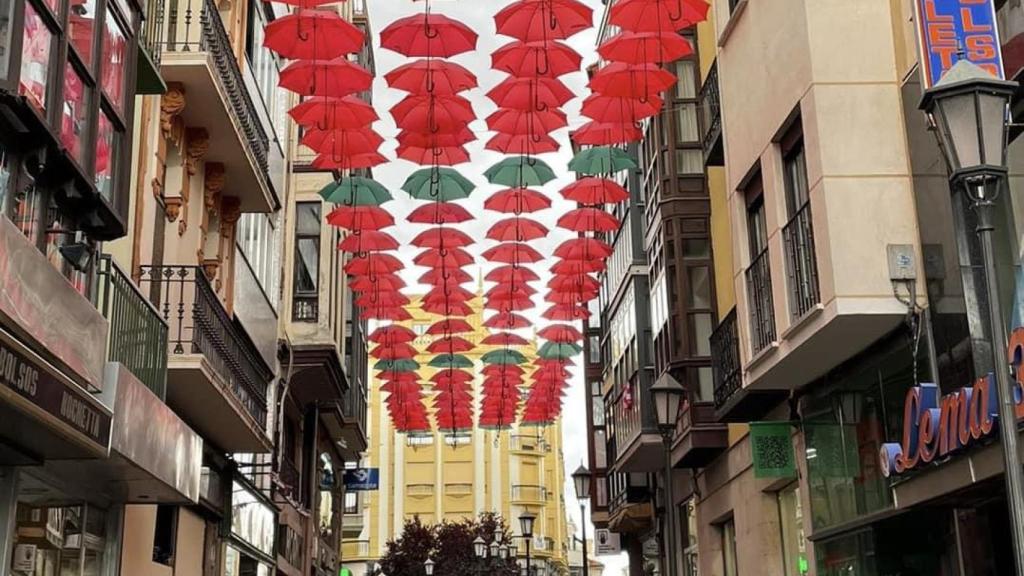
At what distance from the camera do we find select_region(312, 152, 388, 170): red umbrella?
15.7 m

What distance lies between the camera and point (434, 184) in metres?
17.6

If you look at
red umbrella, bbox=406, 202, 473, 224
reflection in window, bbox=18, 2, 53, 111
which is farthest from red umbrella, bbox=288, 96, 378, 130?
reflection in window, bbox=18, 2, 53, 111

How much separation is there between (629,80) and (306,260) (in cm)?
1573

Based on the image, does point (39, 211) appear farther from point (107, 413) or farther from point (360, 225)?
point (360, 225)

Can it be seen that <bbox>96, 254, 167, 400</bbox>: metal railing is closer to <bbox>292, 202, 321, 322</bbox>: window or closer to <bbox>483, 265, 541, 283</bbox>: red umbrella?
<bbox>483, 265, 541, 283</bbox>: red umbrella

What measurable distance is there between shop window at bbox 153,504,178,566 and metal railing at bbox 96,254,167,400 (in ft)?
11.2

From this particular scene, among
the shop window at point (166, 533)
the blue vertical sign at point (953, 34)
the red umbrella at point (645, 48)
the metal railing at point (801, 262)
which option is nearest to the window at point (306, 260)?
the shop window at point (166, 533)

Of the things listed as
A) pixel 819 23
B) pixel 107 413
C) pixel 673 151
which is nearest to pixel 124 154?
pixel 107 413

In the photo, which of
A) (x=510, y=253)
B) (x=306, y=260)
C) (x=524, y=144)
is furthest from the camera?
(x=306, y=260)

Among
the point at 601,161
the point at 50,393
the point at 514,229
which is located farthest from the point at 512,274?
the point at 50,393

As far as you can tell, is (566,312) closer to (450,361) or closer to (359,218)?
(450,361)

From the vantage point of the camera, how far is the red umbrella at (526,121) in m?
15.1

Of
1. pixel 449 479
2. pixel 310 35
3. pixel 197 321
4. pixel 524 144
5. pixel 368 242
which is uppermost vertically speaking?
pixel 449 479

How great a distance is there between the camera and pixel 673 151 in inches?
860
